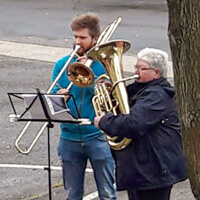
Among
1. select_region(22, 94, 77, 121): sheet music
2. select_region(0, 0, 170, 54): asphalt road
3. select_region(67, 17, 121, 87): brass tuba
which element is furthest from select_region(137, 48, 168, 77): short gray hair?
select_region(0, 0, 170, 54): asphalt road

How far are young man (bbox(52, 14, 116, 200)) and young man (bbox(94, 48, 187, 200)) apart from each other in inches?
17.8

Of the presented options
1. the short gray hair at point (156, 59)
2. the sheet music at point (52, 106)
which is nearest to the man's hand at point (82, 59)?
the sheet music at point (52, 106)

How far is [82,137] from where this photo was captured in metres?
5.18

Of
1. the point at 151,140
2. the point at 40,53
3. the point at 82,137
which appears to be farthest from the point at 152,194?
the point at 40,53

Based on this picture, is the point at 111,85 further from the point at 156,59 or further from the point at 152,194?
the point at 152,194

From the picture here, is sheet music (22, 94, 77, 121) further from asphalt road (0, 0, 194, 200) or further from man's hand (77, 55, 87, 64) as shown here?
asphalt road (0, 0, 194, 200)

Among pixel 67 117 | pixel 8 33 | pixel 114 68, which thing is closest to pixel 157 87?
pixel 114 68

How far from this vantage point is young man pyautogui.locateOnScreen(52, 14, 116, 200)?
5105 millimetres

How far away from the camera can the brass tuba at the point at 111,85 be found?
4.70 m

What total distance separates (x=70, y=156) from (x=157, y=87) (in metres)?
0.98

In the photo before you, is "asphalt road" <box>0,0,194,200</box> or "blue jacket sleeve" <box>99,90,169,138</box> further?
"asphalt road" <box>0,0,194,200</box>

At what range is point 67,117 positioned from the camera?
15.6 ft

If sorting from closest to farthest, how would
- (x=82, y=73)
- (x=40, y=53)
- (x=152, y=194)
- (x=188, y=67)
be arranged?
(x=188, y=67) < (x=152, y=194) < (x=82, y=73) < (x=40, y=53)

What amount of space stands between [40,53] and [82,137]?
7.53 metres
